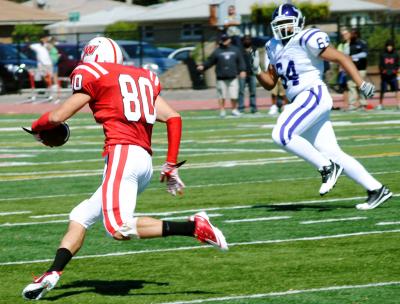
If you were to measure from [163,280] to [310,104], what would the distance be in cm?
332

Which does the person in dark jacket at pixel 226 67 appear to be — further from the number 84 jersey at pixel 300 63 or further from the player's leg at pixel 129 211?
the player's leg at pixel 129 211

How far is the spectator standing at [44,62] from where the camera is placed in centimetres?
3259

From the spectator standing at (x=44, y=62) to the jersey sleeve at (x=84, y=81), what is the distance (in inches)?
997

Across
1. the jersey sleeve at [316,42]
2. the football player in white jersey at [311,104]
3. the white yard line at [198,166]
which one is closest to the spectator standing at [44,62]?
the white yard line at [198,166]

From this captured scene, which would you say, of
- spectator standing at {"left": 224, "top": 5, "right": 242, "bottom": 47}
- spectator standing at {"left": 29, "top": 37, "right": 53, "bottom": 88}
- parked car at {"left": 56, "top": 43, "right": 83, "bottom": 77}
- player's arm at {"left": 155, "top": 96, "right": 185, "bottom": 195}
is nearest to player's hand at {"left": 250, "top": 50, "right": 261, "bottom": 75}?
player's arm at {"left": 155, "top": 96, "right": 185, "bottom": 195}

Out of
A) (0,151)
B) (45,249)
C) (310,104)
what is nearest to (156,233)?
(45,249)

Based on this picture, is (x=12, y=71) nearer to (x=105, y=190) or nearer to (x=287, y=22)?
(x=287, y=22)

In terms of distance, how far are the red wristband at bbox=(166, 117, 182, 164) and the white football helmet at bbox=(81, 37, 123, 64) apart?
20.0 inches

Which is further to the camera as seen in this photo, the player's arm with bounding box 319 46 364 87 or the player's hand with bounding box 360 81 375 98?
the player's hand with bounding box 360 81 375 98

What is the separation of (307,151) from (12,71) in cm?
2626

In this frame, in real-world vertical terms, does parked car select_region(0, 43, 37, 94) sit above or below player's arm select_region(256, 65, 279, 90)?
below

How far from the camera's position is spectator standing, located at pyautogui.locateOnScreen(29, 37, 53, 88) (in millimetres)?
32594

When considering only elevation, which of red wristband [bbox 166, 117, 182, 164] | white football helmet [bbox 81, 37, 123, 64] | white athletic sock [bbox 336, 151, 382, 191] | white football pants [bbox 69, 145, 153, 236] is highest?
white football helmet [bbox 81, 37, 123, 64]

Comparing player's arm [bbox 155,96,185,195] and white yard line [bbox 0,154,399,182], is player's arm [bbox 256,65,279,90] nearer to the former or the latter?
player's arm [bbox 155,96,185,195]
